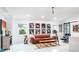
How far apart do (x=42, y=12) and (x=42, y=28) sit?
38 centimetres

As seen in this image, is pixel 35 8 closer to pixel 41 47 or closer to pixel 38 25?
pixel 38 25

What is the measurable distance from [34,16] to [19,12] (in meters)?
Result: 0.36

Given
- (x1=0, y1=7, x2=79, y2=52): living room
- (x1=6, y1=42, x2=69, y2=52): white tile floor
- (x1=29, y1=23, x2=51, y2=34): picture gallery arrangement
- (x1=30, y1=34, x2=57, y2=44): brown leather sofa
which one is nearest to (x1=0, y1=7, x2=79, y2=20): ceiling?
(x1=0, y1=7, x2=79, y2=52): living room

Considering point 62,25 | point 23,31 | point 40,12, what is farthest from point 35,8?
point 62,25

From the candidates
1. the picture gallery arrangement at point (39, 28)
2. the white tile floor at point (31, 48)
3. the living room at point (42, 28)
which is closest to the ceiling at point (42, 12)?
the living room at point (42, 28)

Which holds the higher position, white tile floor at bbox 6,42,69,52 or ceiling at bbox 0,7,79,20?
ceiling at bbox 0,7,79,20

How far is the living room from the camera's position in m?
2.02

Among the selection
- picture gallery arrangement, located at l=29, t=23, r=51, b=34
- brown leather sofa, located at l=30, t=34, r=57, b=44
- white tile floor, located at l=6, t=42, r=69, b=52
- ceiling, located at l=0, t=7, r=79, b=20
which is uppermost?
ceiling, located at l=0, t=7, r=79, b=20

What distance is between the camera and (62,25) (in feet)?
6.95

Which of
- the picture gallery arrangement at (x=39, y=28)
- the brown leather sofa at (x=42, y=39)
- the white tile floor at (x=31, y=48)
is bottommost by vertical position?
the white tile floor at (x=31, y=48)

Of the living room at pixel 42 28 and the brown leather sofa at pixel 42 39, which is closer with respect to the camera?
the living room at pixel 42 28

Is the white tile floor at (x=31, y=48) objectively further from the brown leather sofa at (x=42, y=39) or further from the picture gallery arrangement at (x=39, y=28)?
the picture gallery arrangement at (x=39, y=28)

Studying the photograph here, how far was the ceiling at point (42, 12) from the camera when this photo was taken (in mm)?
1991

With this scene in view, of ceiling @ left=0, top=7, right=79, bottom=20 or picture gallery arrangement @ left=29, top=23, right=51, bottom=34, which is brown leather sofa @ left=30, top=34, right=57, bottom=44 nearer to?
picture gallery arrangement @ left=29, top=23, right=51, bottom=34
